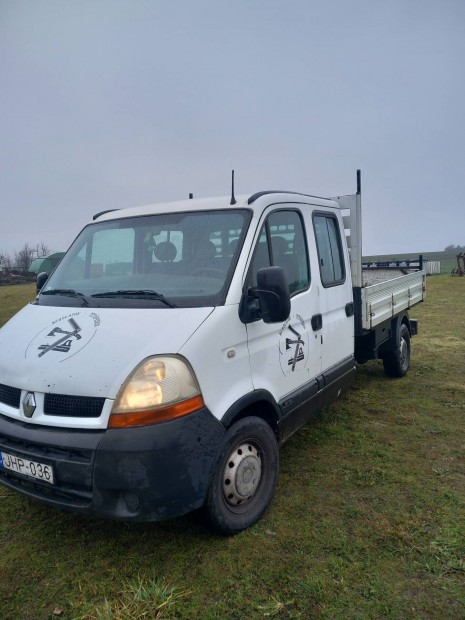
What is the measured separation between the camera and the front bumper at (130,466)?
2310 mm

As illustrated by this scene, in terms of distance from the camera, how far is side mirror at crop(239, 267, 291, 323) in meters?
2.72

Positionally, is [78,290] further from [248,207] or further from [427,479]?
[427,479]

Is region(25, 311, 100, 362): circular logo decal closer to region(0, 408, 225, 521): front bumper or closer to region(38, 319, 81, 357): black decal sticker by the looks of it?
region(38, 319, 81, 357): black decal sticker

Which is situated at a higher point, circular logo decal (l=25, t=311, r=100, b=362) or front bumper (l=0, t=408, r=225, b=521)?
circular logo decal (l=25, t=311, r=100, b=362)

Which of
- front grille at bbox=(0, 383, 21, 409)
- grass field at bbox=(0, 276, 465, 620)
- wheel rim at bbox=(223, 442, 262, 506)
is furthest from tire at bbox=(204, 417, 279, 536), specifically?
front grille at bbox=(0, 383, 21, 409)

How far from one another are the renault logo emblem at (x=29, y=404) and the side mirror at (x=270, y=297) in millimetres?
1299

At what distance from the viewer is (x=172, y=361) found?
2434mm

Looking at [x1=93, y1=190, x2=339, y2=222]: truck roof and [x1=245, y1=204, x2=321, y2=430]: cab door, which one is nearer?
[x1=245, y1=204, x2=321, y2=430]: cab door

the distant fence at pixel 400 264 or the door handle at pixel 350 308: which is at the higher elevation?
the distant fence at pixel 400 264

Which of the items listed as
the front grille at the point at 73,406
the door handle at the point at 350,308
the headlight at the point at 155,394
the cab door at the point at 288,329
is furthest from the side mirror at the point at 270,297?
the door handle at the point at 350,308

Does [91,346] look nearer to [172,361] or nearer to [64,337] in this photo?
[64,337]

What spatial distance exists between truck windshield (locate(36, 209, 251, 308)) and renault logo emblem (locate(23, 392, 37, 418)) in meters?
0.70

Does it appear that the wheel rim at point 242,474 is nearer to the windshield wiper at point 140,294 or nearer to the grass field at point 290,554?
the grass field at point 290,554

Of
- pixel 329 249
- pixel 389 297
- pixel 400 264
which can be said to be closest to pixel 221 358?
pixel 329 249
